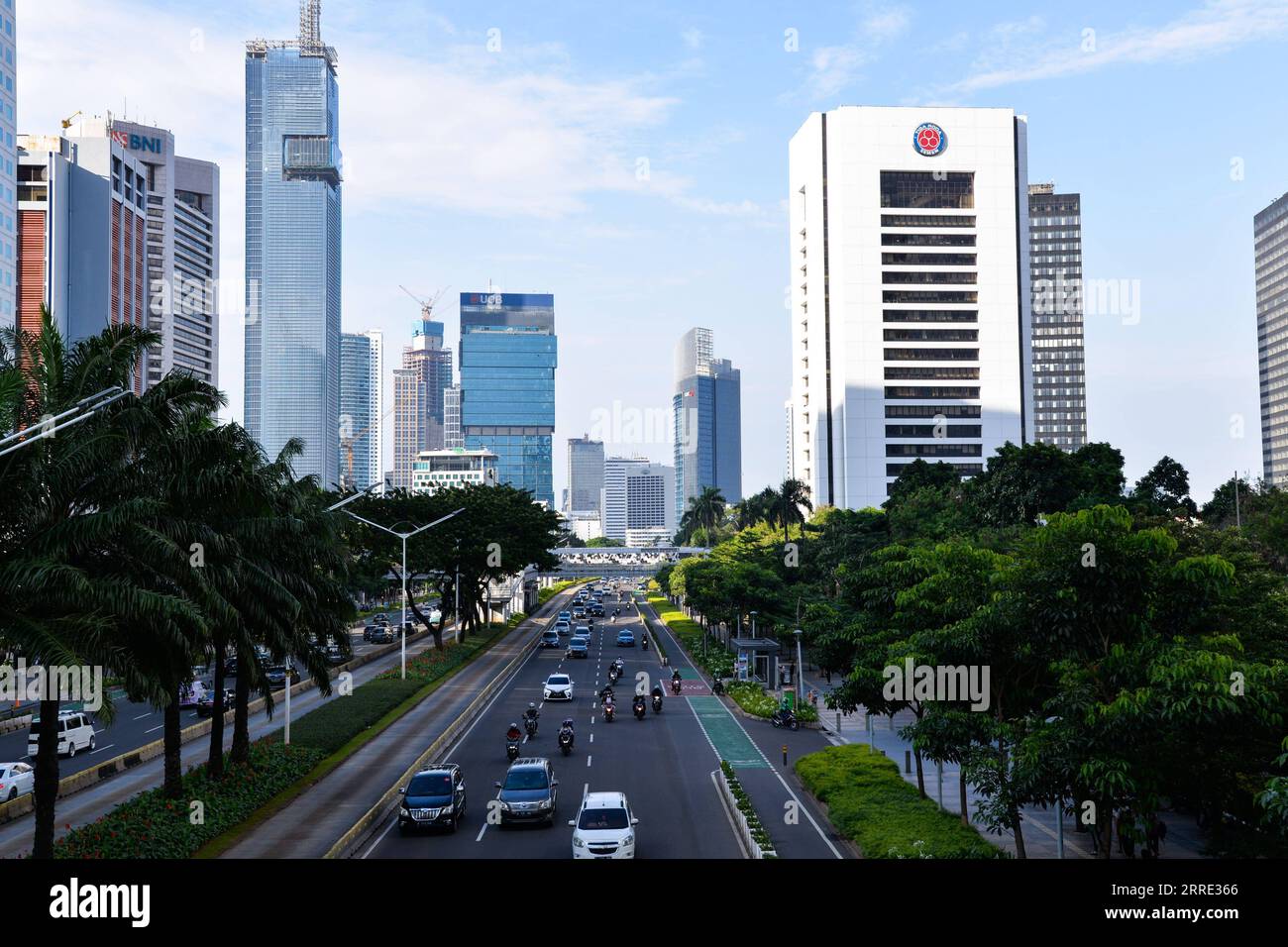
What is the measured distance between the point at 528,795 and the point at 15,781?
16707mm

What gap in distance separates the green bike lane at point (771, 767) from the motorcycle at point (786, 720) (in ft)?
1.48

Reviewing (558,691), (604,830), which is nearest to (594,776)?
(604,830)

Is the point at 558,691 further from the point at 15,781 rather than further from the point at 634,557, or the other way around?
the point at 634,557

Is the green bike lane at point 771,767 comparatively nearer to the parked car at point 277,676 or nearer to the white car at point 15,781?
the parked car at point 277,676

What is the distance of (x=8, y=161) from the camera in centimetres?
9050

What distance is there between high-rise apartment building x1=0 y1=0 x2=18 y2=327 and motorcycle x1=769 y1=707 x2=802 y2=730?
71.9 meters

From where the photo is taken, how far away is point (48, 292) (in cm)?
14275

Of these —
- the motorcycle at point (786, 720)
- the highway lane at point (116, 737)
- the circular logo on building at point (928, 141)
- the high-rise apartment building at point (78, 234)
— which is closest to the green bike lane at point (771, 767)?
the motorcycle at point (786, 720)

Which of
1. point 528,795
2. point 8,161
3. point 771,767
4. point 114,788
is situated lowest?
point 771,767

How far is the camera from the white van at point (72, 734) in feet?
138

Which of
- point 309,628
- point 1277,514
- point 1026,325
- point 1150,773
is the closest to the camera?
point 1150,773
